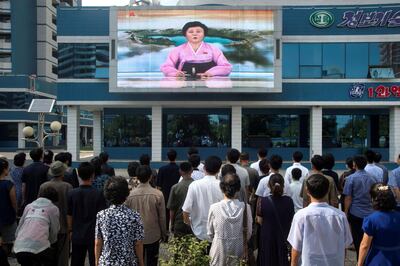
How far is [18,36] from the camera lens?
58906 millimetres

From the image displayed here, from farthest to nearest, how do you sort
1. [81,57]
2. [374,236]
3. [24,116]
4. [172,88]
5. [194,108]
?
1. [24,116]
2. [194,108]
3. [81,57]
4. [172,88]
5. [374,236]

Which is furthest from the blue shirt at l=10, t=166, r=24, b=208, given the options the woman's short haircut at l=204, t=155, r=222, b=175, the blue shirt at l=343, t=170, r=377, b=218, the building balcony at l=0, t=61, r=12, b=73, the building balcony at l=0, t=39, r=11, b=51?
the building balcony at l=0, t=39, r=11, b=51

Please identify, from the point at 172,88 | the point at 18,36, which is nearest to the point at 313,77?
the point at 172,88

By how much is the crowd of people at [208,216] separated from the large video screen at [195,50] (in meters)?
17.0

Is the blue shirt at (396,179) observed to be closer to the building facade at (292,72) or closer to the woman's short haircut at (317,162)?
the woman's short haircut at (317,162)

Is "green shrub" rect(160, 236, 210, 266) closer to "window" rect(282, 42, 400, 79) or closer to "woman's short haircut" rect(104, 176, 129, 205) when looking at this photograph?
"woman's short haircut" rect(104, 176, 129, 205)

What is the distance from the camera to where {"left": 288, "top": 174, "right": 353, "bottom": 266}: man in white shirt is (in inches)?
166

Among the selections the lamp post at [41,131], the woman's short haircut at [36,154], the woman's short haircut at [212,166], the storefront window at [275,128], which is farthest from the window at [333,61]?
the woman's short haircut at [212,166]

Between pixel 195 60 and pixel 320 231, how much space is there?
840 inches

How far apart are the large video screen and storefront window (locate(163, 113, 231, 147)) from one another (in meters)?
4.73

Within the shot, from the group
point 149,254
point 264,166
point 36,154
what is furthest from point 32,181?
point 264,166

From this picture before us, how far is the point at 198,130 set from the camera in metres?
29.4

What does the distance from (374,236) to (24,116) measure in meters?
49.3

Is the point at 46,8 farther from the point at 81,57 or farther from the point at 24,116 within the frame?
the point at 81,57
